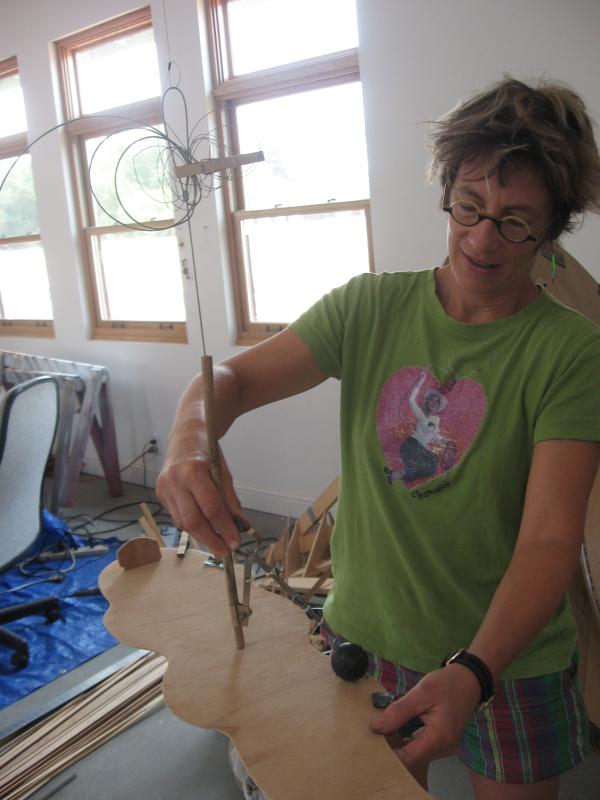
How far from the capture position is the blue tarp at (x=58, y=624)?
275 cm

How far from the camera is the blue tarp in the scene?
9.02ft

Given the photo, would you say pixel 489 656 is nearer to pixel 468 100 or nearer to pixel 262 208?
pixel 468 100

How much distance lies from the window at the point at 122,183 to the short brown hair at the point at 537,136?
10.8ft

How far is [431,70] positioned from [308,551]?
215cm

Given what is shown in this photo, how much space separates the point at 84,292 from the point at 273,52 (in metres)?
2.11

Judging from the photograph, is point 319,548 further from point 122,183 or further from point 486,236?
point 122,183

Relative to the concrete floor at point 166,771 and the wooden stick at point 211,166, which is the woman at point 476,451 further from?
the concrete floor at point 166,771

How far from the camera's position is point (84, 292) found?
188 inches

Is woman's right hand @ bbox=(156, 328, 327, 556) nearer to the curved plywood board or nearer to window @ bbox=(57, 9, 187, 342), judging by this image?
the curved plywood board

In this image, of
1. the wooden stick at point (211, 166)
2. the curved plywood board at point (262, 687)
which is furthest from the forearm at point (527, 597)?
the wooden stick at point (211, 166)

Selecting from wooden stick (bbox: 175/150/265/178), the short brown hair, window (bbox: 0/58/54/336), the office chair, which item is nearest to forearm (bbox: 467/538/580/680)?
the short brown hair

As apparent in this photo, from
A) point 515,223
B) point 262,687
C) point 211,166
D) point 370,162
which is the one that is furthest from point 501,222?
point 370,162

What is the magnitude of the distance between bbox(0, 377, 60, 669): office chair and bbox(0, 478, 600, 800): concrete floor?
2.05 ft

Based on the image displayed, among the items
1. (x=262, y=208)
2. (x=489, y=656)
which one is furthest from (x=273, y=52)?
(x=489, y=656)
